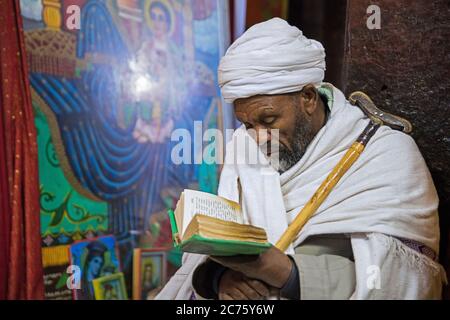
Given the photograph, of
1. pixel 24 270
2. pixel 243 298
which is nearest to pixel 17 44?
pixel 24 270

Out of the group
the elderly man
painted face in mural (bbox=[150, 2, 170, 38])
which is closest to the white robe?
the elderly man

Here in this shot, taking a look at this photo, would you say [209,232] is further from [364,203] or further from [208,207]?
[364,203]

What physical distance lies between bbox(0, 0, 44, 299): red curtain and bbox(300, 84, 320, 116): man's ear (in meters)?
1.20

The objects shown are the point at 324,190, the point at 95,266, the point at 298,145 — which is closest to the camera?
the point at 324,190

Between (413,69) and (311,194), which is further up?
(413,69)

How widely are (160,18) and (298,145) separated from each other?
4.30 ft

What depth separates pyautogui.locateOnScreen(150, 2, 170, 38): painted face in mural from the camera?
3.03 metres

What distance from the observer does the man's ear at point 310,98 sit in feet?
6.72

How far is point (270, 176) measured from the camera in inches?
80.7

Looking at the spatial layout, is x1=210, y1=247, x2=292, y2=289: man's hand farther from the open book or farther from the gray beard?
the gray beard

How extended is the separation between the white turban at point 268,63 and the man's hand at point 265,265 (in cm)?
53

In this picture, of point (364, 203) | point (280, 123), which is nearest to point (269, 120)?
point (280, 123)

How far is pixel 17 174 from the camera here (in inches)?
101

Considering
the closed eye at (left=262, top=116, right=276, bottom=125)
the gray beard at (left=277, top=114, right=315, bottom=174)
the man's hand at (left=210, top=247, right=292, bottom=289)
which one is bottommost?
the man's hand at (left=210, top=247, right=292, bottom=289)
